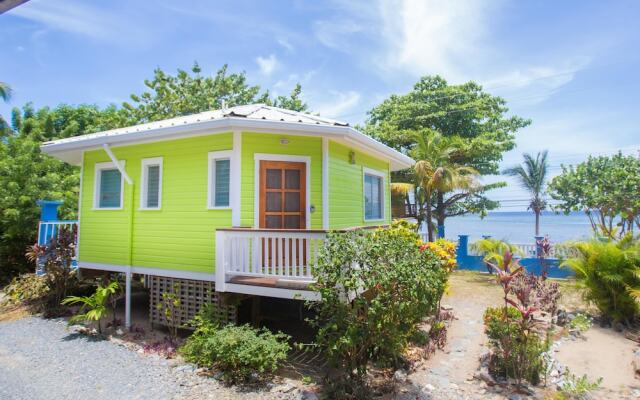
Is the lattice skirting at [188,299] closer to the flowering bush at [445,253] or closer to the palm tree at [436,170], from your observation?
the flowering bush at [445,253]

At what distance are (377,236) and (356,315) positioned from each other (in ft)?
3.64

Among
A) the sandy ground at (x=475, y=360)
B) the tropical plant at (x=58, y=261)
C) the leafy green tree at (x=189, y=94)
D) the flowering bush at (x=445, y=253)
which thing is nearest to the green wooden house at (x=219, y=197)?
the tropical plant at (x=58, y=261)

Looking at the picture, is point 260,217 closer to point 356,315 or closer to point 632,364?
point 356,315

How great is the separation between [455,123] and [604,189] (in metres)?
8.02

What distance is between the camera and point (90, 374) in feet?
16.8

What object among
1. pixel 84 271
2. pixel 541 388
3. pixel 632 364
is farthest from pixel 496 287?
pixel 84 271

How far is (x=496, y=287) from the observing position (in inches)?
460

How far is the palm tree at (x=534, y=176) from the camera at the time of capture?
2454 cm

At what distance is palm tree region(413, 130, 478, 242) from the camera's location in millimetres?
14969

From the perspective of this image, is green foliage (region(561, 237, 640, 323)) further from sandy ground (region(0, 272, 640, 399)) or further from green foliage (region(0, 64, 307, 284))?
green foliage (region(0, 64, 307, 284))

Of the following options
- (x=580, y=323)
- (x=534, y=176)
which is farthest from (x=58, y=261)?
(x=534, y=176)

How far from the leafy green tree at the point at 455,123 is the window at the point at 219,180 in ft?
47.0

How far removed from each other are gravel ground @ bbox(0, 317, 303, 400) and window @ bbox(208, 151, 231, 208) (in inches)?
111

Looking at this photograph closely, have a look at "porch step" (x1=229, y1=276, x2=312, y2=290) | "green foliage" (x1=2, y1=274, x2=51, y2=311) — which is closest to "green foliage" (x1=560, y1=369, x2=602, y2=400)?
"porch step" (x1=229, y1=276, x2=312, y2=290)
